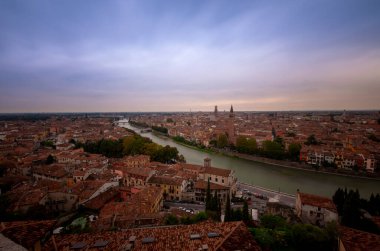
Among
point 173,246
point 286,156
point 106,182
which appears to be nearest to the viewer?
point 173,246

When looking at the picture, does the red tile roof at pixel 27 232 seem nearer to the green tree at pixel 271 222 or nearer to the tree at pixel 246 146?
the green tree at pixel 271 222

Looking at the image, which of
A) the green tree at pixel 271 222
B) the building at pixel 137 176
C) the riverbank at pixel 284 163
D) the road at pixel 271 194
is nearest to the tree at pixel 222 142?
the riverbank at pixel 284 163

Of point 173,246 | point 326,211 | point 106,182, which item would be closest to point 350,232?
point 173,246

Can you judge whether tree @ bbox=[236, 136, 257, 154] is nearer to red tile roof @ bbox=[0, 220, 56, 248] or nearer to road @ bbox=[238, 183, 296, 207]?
road @ bbox=[238, 183, 296, 207]

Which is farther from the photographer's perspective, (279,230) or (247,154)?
(247,154)

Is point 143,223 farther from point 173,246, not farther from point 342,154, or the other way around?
point 342,154

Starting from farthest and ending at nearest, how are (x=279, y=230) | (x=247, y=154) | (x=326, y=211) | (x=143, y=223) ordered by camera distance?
1. (x=247, y=154)
2. (x=326, y=211)
3. (x=143, y=223)
4. (x=279, y=230)

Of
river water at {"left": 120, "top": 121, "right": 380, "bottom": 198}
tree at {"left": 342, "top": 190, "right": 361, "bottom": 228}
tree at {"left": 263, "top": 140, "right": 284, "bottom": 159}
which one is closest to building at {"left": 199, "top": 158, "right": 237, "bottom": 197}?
river water at {"left": 120, "top": 121, "right": 380, "bottom": 198}
